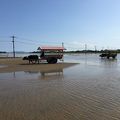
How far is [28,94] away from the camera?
32.8 feet

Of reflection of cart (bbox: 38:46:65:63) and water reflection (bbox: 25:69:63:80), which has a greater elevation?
reflection of cart (bbox: 38:46:65:63)

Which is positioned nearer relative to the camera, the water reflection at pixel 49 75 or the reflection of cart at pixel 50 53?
the water reflection at pixel 49 75

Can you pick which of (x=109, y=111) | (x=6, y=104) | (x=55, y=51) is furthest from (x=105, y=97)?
(x=55, y=51)

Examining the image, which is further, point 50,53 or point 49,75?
point 50,53

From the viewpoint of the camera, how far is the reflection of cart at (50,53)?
3584 cm

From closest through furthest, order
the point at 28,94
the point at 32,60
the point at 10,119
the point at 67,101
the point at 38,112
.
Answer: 1. the point at 10,119
2. the point at 38,112
3. the point at 67,101
4. the point at 28,94
5. the point at 32,60

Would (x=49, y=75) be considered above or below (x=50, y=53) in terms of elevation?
below

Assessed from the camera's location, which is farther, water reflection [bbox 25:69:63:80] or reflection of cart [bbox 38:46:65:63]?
reflection of cart [bbox 38:46:65:63]

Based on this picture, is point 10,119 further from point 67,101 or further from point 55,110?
point 67,101

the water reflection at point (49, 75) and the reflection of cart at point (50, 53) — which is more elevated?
the reflection of cart at point (50, 53)

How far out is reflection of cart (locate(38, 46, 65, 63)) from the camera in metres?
35.8

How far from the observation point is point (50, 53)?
36219 mm

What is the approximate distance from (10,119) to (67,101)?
2.83 metres

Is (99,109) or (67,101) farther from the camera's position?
(67,101)
